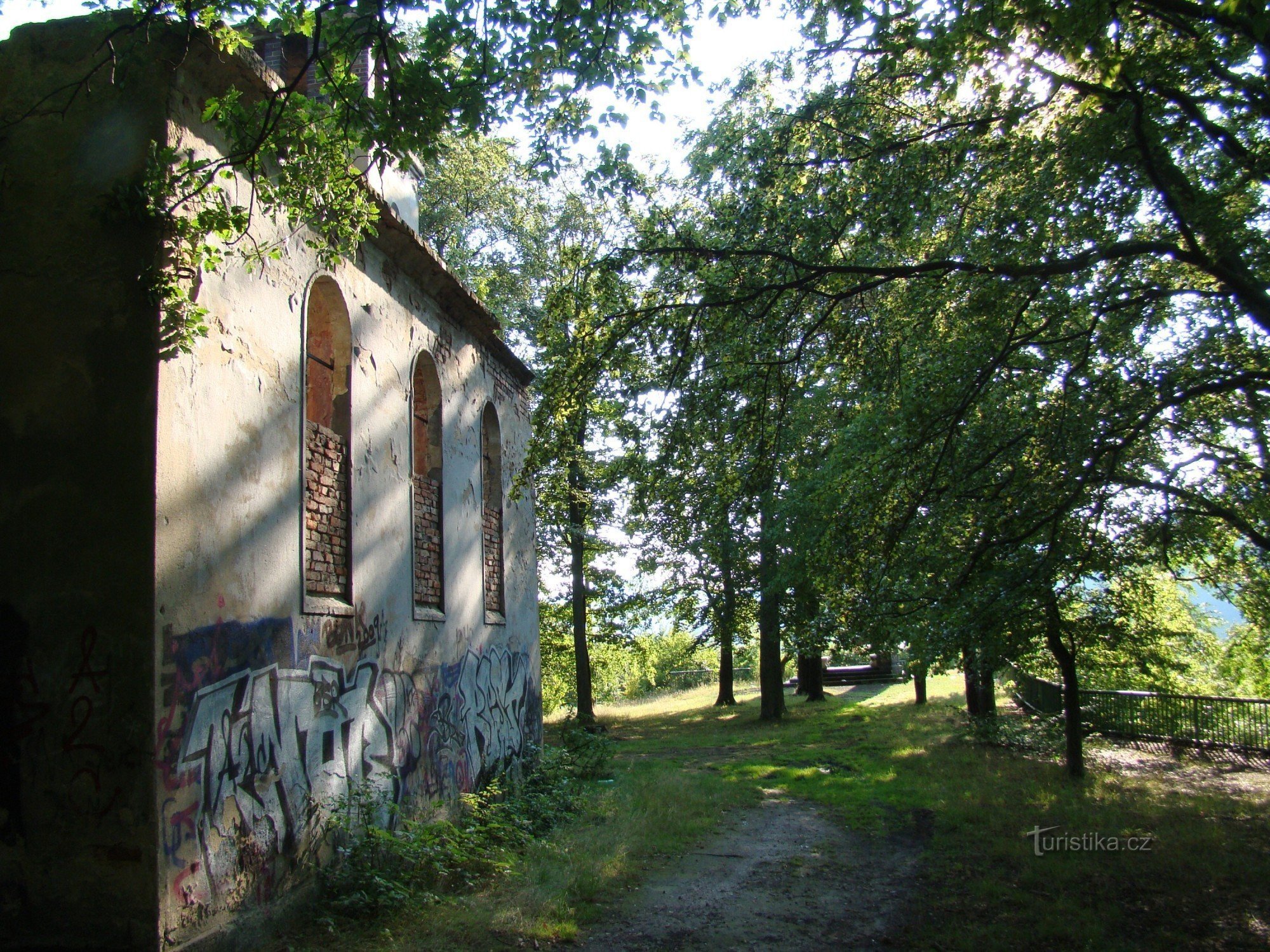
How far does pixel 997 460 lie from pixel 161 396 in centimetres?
767

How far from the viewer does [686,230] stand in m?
7.31

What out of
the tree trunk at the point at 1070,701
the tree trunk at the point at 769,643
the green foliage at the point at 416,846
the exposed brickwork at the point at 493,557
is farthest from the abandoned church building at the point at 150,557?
the tree trunk at the point at 769,643

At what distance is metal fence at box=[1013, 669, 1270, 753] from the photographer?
13812 millimetres

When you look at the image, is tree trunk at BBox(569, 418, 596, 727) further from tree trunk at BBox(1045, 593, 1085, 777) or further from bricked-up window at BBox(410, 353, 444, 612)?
bricked-up window at BBox(410, 353, 444, 612)

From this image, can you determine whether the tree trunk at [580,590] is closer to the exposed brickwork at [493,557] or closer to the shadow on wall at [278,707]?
the exposed brickwork at [493,557]

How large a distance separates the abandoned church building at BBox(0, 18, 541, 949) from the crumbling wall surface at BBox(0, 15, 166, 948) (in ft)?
0.05

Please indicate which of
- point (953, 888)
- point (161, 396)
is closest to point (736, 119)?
point (161, 396)

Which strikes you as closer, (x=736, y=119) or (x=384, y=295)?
(x=384, y=295)

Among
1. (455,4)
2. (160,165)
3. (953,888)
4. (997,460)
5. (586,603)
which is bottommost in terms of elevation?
(953,888)

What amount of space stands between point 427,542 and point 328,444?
2.34 m

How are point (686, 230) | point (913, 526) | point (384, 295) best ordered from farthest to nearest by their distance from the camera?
point (913, 526), point (384, 295), point (686, 230)

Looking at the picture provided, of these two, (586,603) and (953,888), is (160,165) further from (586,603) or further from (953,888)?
(586,603)

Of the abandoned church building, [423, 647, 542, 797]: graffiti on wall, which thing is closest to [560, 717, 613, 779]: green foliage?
[423, 647, 542, 797]: graffiti on wall

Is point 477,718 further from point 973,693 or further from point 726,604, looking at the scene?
point 726,604
